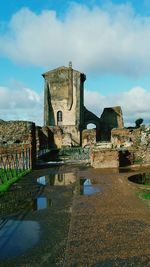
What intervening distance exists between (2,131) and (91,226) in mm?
14830

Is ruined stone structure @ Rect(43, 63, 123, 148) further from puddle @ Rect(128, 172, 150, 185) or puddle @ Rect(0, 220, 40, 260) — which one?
puddle @ Rect(0, 220, 40, 260)

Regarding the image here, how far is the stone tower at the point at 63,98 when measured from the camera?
42.9 m

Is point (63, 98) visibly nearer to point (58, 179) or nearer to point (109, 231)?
point (58, 179)

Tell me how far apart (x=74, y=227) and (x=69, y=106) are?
38.0 m

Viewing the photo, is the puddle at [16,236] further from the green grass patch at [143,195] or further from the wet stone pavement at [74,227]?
the green grass patch at [143,195]

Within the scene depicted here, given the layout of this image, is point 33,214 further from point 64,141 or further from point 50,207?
point 64,141

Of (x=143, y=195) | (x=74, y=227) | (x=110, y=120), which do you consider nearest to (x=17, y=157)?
(x=143, y=195)

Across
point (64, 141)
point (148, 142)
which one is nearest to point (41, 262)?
point (148, 142)

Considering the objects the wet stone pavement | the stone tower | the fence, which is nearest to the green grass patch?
the wet stone pavement

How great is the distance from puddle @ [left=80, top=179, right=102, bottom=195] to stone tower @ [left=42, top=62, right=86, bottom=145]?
106 ft

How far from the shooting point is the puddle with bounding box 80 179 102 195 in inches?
328

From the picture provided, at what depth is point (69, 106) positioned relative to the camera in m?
43.0

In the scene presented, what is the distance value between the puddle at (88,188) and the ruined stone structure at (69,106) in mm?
31924

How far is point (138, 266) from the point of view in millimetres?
3789
